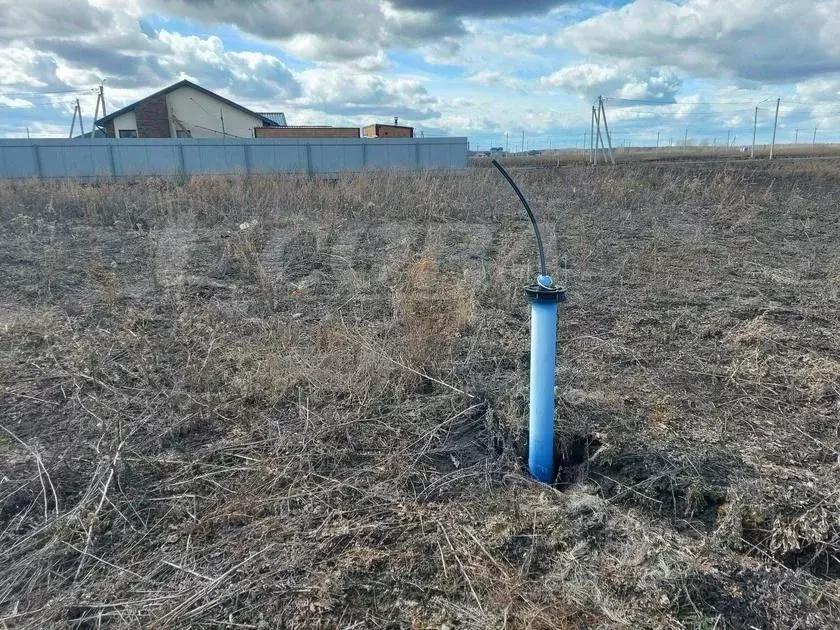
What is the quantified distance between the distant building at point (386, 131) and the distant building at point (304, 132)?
2.91 feet

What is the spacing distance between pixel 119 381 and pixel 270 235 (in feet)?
16.3

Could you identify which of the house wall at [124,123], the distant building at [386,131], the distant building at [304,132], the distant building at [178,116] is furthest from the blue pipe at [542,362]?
the house wall at [124,123]

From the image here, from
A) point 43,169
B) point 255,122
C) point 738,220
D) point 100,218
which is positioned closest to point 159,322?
point 100,218

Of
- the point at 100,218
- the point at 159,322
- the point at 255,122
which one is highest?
the point at 255,122

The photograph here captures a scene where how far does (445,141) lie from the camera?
19375 mm

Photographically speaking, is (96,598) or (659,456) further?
(659,456)

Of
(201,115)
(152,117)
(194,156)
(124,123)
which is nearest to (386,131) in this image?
(201,115)

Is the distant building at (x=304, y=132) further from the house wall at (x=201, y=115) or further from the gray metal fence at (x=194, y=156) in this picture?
the gray metal fence at (x=194, y=156)

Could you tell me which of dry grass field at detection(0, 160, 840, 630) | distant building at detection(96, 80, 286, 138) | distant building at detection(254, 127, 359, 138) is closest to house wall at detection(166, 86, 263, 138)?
distant building at detection(96, 80, 286, 138)

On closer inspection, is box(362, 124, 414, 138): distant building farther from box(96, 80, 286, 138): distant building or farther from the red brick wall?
the red brick wall

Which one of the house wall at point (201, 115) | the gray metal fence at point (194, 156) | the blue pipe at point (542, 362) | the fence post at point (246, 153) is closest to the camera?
the blue pipe at point (542, 362)

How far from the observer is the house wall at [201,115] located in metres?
29.3

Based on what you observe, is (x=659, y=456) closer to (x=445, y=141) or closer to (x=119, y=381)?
(x=119, y=381)

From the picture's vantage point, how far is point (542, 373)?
7.19 feet
